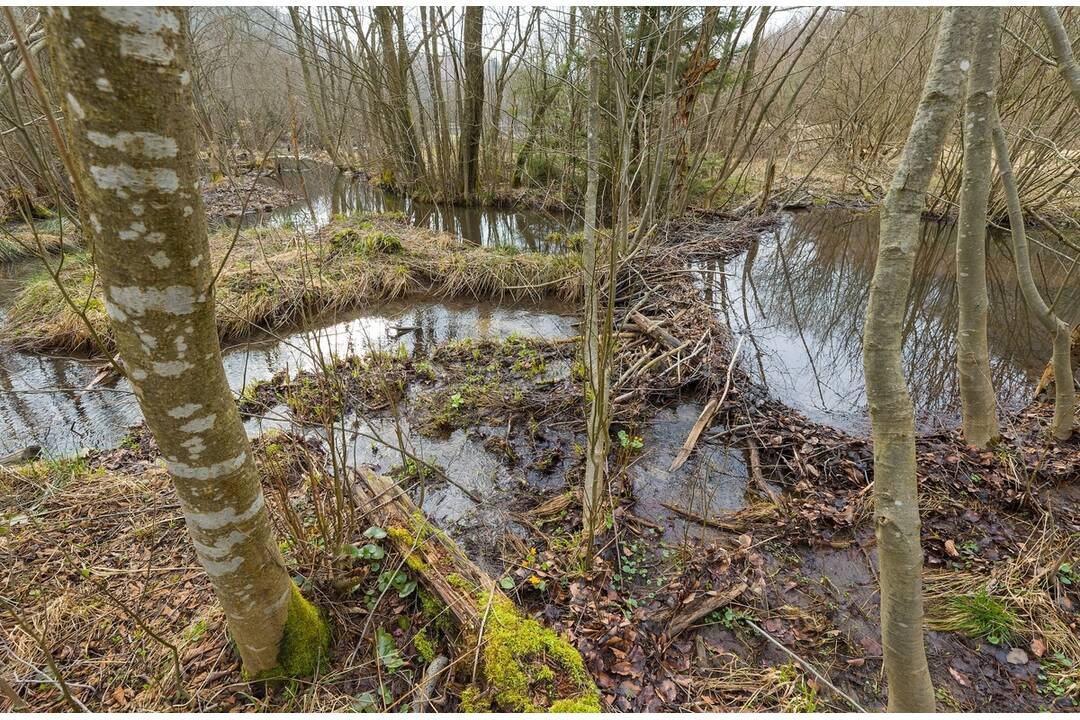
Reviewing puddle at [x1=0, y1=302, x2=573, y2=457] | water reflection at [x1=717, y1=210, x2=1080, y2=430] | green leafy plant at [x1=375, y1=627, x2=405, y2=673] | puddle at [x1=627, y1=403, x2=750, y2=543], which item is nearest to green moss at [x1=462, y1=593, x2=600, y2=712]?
green leafy plant at [x1=375, y1=627, x2=405, y2=673]

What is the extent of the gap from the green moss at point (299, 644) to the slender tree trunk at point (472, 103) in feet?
35.0

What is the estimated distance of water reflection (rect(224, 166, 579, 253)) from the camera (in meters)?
11.1

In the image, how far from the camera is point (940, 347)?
6.57 meters

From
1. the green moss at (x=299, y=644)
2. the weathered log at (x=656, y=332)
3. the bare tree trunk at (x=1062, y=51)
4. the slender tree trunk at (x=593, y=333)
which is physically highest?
the bare tree trunk at (x=1062, y=51)

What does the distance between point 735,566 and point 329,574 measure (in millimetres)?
2495

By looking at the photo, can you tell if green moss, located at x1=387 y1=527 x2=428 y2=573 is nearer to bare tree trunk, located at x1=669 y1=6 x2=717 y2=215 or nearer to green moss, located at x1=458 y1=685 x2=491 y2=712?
green moss, located at x1=458 y1=685 x2=491 y2=712

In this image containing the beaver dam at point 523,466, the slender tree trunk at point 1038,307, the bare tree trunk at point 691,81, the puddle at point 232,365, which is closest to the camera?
the beaver dam at point 523,466

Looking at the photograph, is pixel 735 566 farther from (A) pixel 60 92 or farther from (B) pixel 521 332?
(B) pixel 521 332

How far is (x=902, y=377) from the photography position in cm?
169

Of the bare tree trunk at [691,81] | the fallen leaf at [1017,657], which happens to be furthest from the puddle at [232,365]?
the fallen leaf at [1017,657]

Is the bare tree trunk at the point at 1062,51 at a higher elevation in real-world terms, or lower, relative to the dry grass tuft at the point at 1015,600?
higher

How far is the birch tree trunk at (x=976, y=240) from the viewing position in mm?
2886

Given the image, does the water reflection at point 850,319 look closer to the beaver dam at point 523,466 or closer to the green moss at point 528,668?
the beaver dam at point 523,466

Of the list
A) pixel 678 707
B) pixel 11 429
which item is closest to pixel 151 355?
pixel 678 707
